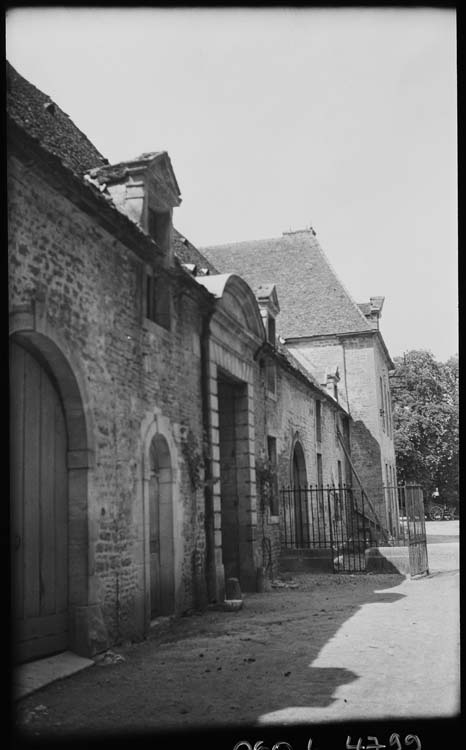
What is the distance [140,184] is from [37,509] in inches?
167

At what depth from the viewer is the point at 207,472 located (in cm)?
1111

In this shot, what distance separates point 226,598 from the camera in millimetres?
11469

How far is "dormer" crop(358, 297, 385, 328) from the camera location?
28.0 metres

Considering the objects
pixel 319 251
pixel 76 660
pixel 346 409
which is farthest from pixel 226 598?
pixel 319 251

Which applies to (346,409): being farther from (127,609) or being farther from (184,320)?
(127,609)

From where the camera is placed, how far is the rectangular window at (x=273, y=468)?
15585mm

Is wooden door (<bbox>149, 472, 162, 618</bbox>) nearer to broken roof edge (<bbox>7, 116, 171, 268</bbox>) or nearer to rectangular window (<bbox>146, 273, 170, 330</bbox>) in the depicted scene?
rectangular window (<bbox>146, 273, 170, 330</bbox>)

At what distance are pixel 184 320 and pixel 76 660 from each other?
505cm

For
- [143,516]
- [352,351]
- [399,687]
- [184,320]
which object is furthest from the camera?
[352,351]

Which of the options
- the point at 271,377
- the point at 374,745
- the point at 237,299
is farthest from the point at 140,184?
the point at 271,377

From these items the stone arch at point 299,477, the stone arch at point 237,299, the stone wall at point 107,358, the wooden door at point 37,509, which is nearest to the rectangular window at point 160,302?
the stone wall at point 107,358

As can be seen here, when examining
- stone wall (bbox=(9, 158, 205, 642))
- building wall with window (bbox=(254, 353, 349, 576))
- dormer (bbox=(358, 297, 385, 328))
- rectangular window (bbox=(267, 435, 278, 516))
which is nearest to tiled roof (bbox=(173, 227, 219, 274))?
building wall with window (bbox=(254, 353, 349, 576))

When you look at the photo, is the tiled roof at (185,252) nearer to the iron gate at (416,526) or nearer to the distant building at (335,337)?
the iron gate at (416,526)

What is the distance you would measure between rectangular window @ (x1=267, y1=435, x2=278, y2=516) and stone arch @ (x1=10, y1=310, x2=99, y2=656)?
8374mm
